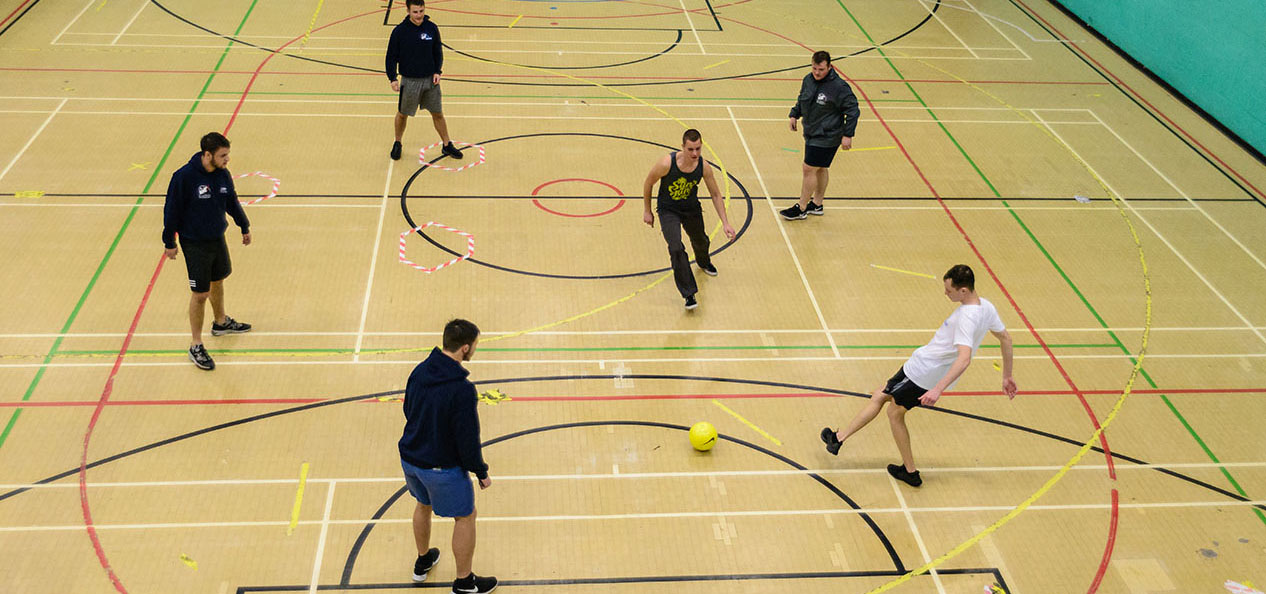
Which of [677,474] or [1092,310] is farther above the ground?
[677,474]

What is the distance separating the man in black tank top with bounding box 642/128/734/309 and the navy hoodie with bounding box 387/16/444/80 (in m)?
3.24

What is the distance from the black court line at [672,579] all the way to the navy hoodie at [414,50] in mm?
5817

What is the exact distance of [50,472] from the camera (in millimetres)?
6348

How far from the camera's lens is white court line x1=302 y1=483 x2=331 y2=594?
18.7 feet

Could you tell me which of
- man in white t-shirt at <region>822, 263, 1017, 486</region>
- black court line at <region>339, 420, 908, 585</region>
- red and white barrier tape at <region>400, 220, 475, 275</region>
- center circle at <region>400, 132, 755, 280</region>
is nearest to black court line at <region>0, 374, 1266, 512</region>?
black court line at <region>339, 420, 908, 585</region>

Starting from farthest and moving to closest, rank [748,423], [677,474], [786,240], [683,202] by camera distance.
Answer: [786,240], [683,202], [748,423], [677,474]

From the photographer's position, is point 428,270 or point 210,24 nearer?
point 428,270

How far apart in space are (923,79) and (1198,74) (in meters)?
3.55

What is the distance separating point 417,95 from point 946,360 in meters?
6.39

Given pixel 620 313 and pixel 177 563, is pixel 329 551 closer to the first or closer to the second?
pixel 177 563

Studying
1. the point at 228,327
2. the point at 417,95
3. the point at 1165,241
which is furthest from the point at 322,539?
the point at 1165,241

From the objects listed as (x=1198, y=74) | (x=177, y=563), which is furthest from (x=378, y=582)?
(x=1198, y=74)

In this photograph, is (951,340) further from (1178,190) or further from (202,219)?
(1178,190)

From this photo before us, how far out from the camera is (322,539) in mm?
5984
